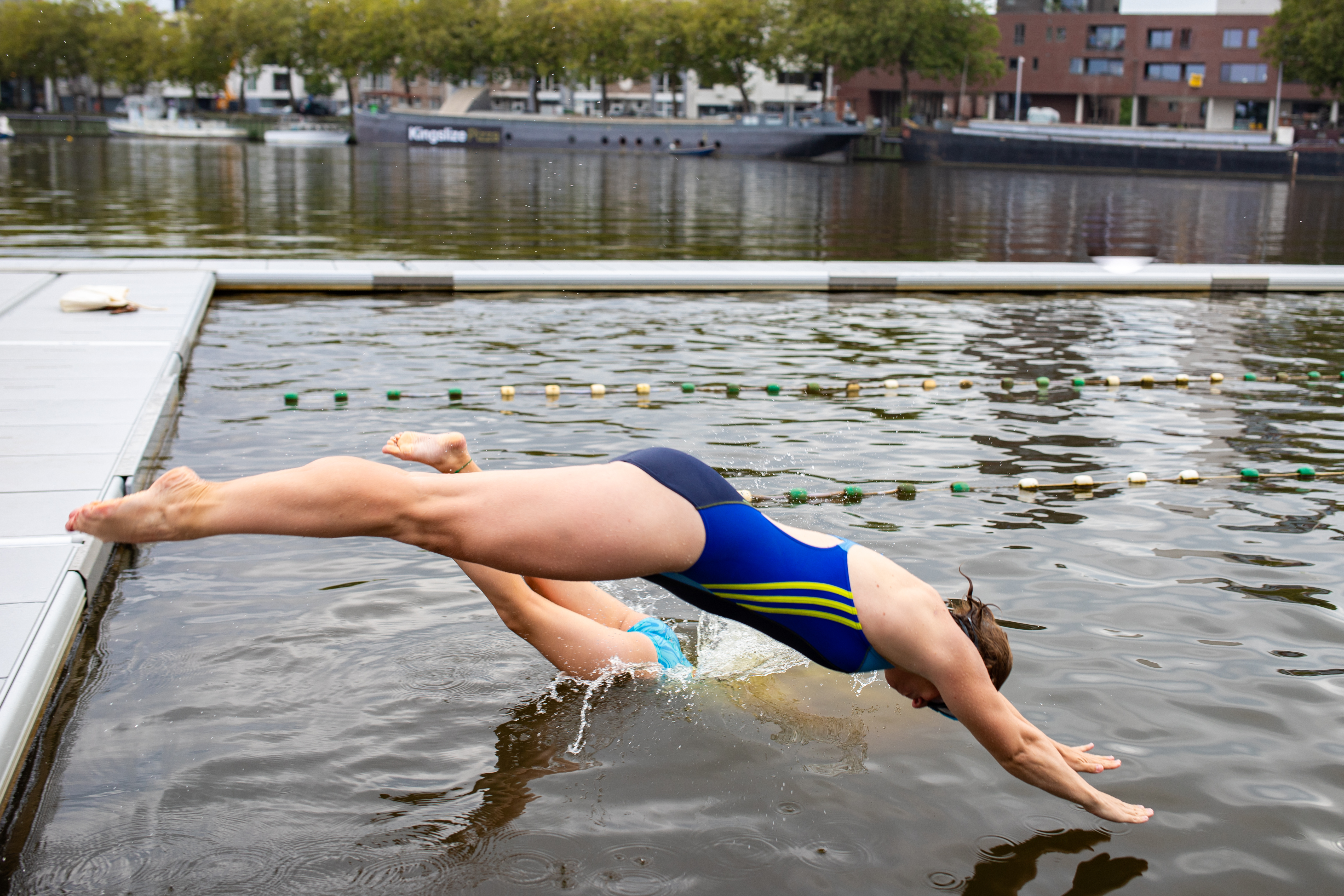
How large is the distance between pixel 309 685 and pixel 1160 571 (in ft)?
15.1

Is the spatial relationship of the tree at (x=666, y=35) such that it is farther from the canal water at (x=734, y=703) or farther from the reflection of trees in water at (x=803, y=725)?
the reflection of trees in water at (x=803, y=725)

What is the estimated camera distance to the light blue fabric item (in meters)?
5.15

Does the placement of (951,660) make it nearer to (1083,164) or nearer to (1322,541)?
(1322,541)

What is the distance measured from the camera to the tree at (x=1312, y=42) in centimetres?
6312

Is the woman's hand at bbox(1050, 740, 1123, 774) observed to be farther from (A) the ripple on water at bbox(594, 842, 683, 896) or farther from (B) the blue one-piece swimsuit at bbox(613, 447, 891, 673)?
(A) the ripple on water at bbox(594, 842, 683, 896)

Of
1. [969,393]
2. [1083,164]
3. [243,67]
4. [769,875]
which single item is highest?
[243,67]

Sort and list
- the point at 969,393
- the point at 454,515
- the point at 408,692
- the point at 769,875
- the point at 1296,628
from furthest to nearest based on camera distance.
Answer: the point at 969,393
the point at 1296,628
the point at 408,692
the point at 769,875
the point at 454,515

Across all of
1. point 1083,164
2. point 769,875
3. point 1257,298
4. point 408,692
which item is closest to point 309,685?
point 408,692

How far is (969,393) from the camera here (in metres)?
10.5

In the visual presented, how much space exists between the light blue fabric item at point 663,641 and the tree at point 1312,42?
7234cm

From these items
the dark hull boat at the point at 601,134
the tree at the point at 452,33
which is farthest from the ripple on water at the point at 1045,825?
the tree at the point at 452,33

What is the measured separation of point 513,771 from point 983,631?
1861 mm

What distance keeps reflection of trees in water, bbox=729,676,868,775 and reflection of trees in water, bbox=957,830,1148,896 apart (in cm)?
69

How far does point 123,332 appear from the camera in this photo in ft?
35.2
